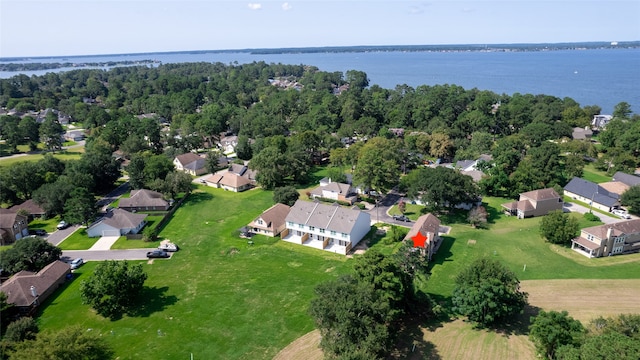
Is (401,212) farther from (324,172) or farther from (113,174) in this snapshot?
(113,174)

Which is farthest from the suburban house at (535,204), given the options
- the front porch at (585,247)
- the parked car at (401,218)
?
the parked car at (401,218)

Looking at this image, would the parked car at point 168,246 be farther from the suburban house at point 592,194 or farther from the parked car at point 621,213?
the parked car at point 621,213

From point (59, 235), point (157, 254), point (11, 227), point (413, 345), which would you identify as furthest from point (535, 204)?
point (11, 227)

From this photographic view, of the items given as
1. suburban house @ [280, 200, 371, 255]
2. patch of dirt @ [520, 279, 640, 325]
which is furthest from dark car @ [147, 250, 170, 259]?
patch of dirt @ [520, 279, 640, 325]

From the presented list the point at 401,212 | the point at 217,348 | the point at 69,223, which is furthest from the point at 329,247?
the point at 69,223

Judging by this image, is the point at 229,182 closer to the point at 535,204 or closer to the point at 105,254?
the point at 105,254

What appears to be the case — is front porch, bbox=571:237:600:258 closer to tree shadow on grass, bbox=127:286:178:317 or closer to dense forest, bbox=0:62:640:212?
dense forest, bbox=0:62:640:212
